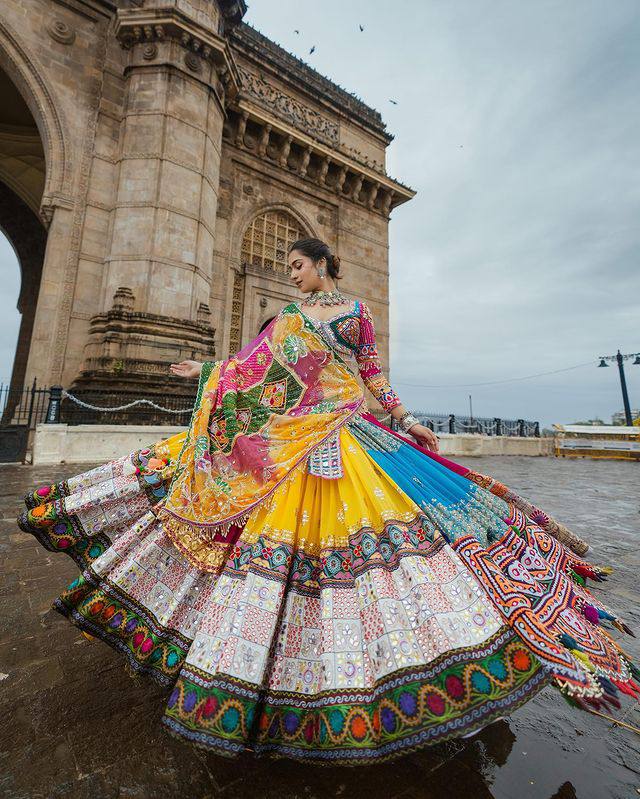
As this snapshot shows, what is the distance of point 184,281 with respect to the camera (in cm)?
901

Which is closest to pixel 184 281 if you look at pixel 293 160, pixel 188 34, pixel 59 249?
pixel 59 249

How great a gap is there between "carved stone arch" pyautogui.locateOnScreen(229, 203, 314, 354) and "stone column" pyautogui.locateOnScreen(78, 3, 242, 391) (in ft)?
7.93

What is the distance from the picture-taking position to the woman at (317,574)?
99 cm

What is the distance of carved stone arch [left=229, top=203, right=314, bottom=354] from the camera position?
12117 millimetres

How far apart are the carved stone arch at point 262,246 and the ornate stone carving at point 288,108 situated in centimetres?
303

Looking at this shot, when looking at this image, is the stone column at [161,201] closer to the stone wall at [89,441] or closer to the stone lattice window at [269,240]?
the stone wall at [89,441]

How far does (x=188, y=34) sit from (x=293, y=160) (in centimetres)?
490

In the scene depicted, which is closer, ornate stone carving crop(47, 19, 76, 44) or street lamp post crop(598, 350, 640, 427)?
ornate stone carving crop(47, 19, 76, 44)

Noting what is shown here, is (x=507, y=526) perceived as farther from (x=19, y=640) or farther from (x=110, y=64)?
(x=110, y=64)

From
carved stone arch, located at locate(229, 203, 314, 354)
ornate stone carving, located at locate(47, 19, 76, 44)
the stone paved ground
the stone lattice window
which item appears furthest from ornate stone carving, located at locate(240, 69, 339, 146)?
the stone paved ground

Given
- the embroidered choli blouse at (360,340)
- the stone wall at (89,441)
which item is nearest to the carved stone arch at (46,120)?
the stone wall at (89,441)

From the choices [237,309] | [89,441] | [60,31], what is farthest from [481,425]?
[60,31]

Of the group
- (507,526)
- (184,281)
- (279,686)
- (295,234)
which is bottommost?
(279,686)

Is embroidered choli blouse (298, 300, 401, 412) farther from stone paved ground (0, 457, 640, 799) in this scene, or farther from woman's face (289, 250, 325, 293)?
stone paved ground (0, 457, 640, 799)
